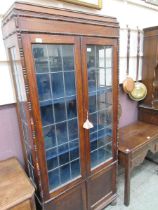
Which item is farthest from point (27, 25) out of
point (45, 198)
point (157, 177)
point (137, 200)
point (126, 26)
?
point (157, 177)

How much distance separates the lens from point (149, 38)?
2.27 metres

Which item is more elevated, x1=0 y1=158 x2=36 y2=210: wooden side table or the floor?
x1=0 y1=158 x2=36 y2=210: wooden side table

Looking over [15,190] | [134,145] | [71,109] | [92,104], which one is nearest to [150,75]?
[134,145]

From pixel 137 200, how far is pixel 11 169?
157 cm

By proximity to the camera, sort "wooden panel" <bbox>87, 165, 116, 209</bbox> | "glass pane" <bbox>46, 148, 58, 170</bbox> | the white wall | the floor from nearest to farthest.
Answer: "glass pane" <bbox>46, 148, 58, 170</bbox> → the white wall → "wooden panel" <bbox>87, 165, 116, 209</bbox> → the floor

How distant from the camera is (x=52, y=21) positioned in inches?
42.1

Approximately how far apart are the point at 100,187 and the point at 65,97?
111 cm

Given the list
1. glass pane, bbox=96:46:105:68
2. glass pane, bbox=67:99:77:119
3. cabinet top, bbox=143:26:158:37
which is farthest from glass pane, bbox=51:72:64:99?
cabinet top, bbox=143:26:158:37

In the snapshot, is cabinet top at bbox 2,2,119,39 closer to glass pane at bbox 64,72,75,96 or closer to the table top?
glass pane at bbox 64,72,75,96

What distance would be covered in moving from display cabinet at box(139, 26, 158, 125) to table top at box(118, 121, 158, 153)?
0.56 feet

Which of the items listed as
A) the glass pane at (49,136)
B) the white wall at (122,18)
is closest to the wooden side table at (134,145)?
the white wall at (122,18)

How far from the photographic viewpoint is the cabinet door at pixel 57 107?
3.68 feet

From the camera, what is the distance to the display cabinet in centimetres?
223

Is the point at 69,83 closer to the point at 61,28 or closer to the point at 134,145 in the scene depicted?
the point at 61,28
